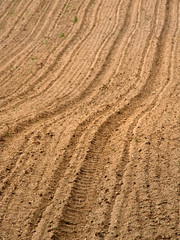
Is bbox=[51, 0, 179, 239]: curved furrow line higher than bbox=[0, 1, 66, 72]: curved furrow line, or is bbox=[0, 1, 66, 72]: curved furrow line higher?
bbox=[0, 1, 66, 72]: curved furrow line

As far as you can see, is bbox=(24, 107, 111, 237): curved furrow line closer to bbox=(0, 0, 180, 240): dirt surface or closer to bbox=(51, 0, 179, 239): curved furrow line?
bbox=(0, 0, 180, 240): dirt surface

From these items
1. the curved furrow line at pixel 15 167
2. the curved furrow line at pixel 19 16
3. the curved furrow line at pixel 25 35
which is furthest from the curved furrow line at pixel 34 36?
the curved furrow line at pixel 15 167

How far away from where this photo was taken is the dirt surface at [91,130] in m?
5.09

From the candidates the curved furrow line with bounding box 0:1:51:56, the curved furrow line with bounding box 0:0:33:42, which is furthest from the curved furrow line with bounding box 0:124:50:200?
the curved furrow line with bounding box 0:0:33:42

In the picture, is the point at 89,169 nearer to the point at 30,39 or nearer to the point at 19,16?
the point at 30,39

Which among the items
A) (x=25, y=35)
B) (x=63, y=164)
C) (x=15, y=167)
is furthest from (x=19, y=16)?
(x=63, y=164)

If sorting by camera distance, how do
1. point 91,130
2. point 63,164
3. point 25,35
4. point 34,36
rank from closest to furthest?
A: point 63,164
point 91,130
point 34,36
point 25,35

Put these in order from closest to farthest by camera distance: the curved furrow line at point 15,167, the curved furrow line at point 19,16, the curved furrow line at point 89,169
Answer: the curved furrow line at point 89,169 → the curved furrow line at point 15,167 → the curved furrow line at point 19,16

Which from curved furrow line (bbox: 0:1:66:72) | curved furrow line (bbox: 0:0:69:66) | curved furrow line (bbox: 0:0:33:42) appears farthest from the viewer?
curved furrow line (bbox: 0:0:33:42)

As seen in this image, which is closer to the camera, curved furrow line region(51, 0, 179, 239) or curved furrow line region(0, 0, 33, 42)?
curved furrow line region(51, 0, 179, 239)

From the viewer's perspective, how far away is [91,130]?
23.9 feet

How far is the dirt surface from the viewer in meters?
5.09

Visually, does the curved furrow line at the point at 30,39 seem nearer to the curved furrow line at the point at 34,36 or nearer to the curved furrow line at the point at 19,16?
the curved furrow line at the point at 34,36

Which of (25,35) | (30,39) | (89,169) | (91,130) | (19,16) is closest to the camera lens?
(89,169)
